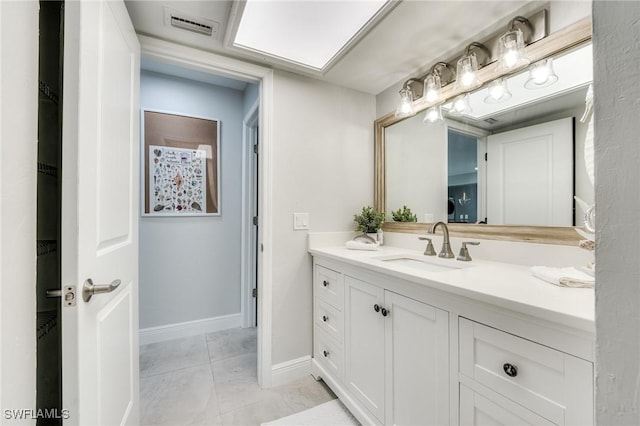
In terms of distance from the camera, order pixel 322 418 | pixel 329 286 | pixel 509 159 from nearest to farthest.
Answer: pixel 509 159
pixel 322 418
pixel 329 286

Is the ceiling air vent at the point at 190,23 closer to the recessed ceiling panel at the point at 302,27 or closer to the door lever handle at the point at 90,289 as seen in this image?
the recessed ceiling panel at the point at 302,27

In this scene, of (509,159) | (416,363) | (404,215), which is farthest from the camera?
(404,215)

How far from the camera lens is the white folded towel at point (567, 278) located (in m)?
0.84

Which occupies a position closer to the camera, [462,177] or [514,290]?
[514,290]

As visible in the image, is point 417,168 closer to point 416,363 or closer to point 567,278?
point 567,278

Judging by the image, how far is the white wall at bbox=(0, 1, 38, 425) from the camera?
513 mm

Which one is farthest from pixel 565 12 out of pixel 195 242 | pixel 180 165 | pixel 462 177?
pixel 195 242

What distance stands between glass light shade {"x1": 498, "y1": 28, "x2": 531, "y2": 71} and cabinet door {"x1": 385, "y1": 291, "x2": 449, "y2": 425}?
3.78 ft

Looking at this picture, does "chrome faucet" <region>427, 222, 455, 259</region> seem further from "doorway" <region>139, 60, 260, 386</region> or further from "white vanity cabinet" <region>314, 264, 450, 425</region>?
"doorway" <region>139, 60, 260, 386</region>

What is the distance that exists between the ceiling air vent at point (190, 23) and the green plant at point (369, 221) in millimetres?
1412

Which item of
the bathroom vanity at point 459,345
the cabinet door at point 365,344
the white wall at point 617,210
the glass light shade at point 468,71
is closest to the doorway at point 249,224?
the bathroom vanity at point 459,345

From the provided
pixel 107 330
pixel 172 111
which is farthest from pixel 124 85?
pixel 172 111

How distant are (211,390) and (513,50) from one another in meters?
2.44

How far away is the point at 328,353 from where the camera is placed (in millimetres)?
1704
